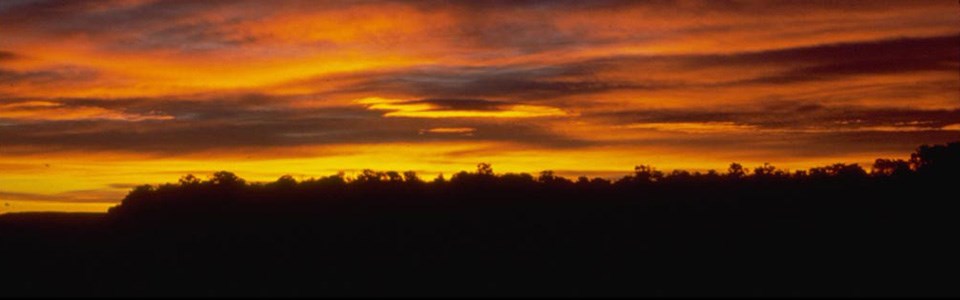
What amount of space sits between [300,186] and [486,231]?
3943 cm

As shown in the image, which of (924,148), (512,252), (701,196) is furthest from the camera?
(924,148)

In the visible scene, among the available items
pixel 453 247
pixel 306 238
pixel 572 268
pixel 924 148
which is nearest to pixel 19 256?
pixel 306 238

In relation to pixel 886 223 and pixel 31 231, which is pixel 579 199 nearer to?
pixel 886 223

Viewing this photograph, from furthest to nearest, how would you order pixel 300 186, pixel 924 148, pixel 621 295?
pixel 924 148, pixel 300 186, pixel 621 295

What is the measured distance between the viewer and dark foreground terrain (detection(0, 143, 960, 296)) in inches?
2376

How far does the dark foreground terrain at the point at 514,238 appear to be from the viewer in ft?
198

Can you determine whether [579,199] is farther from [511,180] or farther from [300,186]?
[300,186]

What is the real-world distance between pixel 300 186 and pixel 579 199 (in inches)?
1063

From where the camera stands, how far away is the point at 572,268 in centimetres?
6756

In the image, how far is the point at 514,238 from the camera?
85812 mm

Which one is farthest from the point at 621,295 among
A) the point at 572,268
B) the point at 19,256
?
the point at 19,256

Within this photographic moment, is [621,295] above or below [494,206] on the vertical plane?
below

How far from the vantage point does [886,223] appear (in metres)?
89.6

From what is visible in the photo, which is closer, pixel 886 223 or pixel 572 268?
pixel 572 268
